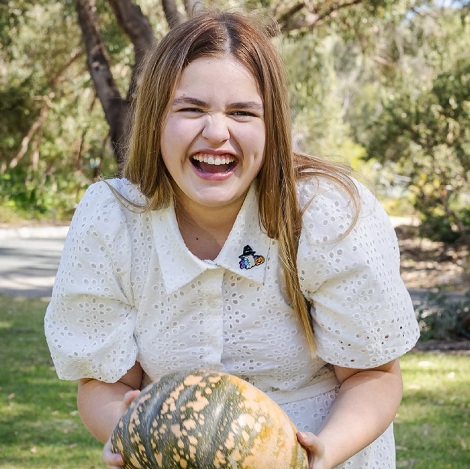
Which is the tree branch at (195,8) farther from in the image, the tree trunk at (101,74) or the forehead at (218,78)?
the tree trunk at (101,74)

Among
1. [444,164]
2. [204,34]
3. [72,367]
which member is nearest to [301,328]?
[72,367]

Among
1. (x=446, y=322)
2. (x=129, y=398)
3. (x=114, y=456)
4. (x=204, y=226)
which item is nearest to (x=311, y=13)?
(x=446, y=322)

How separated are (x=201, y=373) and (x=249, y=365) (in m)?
0.29

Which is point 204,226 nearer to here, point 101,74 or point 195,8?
point 195,8

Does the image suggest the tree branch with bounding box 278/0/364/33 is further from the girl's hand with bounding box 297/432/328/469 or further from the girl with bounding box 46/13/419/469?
the girl's hand with bounding box 297/432/328/469

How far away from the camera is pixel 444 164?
11445 millimetres

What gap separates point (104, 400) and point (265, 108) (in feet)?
2.94

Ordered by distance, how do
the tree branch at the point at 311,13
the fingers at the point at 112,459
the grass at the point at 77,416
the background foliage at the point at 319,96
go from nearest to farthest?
the fingers at the point at 112,459 → the grass at the point at 77,416 → the tree branch at the point at 311,13 → the background foliage at the point at 319,96

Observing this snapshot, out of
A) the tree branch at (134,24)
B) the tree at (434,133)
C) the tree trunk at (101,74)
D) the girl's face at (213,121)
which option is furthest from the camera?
the tree at (434,133)

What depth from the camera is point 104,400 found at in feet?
8.03

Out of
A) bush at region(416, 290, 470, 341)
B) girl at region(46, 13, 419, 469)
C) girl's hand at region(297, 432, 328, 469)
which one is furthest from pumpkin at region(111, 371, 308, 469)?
bush at region(416, 290, 470, 341)

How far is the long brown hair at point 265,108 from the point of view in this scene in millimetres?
2309

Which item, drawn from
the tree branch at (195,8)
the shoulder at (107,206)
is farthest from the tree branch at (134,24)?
the shoulder at (107,206)

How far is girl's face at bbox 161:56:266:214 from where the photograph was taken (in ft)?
7.39
